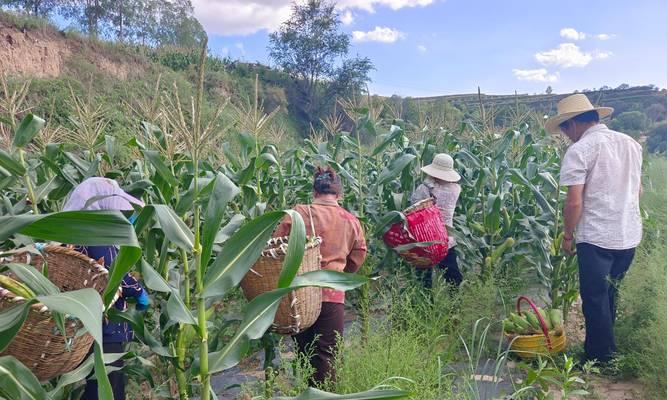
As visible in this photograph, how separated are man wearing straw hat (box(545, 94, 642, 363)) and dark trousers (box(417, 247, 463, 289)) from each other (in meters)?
1.22

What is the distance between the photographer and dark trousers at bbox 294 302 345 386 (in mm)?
3283

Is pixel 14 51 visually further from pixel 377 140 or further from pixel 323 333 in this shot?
pixel 323 333

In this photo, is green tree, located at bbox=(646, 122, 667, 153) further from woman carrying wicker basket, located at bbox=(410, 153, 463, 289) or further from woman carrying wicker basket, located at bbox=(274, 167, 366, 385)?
woman carrying wicker basket, located at bbox=(274, 167, 366, 385)

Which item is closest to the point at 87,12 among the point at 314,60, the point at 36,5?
the point at 36,5

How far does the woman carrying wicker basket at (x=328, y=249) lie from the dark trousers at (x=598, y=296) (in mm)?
1860

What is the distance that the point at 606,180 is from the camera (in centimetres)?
373

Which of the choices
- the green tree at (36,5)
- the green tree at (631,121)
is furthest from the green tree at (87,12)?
the green tree at (631,121)

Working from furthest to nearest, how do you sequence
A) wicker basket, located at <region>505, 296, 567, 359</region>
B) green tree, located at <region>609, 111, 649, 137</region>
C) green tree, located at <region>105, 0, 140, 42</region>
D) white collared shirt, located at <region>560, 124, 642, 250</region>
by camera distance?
green tree, located at <region>105, 0, 140, 42</region> < green tree, located at <region>609, 111, 649, 137</region> < white collared shirt, located at <region>560, 124, 642, 250</region> < wicker basket, located at <region>505, 296, 567, 359</region>

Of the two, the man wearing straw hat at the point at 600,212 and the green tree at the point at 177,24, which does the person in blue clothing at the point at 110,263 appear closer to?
the man wearing straw hat at the point at 600,212

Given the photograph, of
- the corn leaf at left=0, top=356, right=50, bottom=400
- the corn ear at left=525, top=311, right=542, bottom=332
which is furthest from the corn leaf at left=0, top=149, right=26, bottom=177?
the corn ear at left=525, top=311, right=542, bottom=332

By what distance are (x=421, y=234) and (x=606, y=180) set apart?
1.46 meters

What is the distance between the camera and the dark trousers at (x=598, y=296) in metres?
3.76

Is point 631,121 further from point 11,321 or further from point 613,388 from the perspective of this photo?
point 11,321

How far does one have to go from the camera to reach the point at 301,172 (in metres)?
6.14
